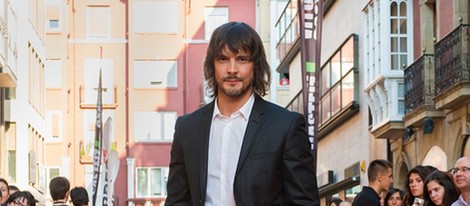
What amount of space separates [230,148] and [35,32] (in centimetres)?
4804

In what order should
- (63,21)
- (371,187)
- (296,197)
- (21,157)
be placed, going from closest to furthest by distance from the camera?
(296,197), (371,187), (21,157), (63,21)

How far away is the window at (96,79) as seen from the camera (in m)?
73.6

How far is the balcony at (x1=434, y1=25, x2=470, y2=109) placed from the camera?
25.7 meters

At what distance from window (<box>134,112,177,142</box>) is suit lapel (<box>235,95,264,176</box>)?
6788 centimetres

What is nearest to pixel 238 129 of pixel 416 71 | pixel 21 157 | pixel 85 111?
pixel 416 71

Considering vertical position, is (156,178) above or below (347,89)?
below

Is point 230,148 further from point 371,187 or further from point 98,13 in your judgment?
point 98,13

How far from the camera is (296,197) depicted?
19.9 ft

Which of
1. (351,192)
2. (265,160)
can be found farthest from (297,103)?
(265,160)

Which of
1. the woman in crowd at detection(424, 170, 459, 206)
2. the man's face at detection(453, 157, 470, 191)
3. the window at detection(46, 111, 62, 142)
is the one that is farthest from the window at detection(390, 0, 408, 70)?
the window at detection(46, 111, 62, 142)

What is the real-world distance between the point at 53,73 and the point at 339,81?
1410 inches

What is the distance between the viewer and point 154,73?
7362cm

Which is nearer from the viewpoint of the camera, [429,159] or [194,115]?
[194,115]

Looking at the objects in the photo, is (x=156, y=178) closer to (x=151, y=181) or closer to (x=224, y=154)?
(x=151, y=181)
